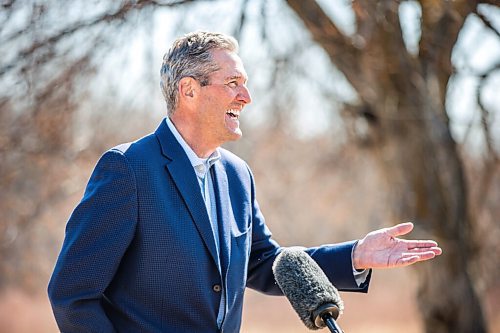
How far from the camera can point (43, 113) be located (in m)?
7.59

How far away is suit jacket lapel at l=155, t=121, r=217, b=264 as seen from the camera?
327cm

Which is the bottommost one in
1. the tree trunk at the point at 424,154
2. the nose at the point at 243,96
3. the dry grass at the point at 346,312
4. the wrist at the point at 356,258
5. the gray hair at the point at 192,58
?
the dry grass at the point at 346,312

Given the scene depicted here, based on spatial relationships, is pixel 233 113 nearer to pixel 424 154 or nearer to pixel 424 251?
pixel 424 251

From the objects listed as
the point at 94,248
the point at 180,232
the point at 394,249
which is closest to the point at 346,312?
the point at 394,249

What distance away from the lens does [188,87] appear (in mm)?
3447

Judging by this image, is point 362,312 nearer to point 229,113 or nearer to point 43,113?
point 43,113

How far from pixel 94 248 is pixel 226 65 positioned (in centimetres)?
87

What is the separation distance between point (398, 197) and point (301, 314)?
21.6ft

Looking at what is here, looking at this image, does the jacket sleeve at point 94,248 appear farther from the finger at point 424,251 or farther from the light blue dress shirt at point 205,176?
the finger at point 424,251

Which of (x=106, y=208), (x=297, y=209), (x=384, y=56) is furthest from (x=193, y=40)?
(x=297, y=209)

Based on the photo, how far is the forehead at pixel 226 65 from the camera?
3.47 m

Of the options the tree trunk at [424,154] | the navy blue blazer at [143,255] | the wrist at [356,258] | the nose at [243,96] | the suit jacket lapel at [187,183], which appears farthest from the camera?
the tree trunk at [424,154]

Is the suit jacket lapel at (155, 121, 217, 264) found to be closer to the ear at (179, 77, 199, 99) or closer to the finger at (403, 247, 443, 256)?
the ear at (179, 77, 199, 99)

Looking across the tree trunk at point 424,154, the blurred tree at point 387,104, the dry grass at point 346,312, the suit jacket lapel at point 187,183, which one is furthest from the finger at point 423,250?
the dry grass at point 346,312
